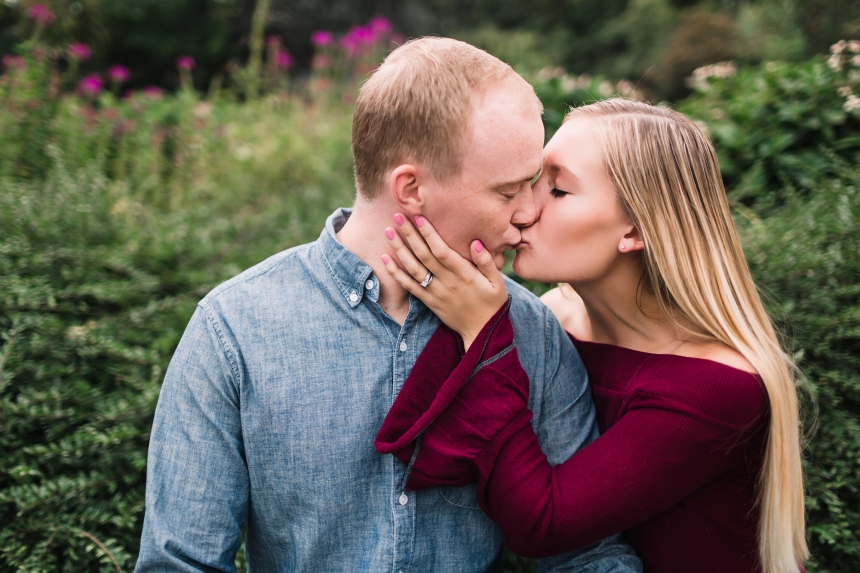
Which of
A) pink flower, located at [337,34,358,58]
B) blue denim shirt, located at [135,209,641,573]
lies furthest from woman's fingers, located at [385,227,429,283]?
pink flower, located at [337,34,358,58]

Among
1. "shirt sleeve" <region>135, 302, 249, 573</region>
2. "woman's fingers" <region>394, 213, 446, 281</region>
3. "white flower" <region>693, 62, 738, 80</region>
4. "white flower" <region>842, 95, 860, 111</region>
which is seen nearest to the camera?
"shirt sleeve" <region>135, 302, 249, 573</region>

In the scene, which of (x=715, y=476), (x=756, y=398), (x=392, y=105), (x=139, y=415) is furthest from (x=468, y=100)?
(x=139, y=415)

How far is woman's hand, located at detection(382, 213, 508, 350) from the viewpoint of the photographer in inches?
63.7

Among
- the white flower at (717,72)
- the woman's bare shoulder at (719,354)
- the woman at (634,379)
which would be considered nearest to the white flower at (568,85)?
the white flower at (717,72)

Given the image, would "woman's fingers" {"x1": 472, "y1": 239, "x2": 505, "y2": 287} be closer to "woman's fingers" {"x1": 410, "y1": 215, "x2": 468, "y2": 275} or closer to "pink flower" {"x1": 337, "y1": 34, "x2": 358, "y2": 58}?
"woman's fingers" {"x1": 410, "y1": 215, "x2": 468, "y2": 275}

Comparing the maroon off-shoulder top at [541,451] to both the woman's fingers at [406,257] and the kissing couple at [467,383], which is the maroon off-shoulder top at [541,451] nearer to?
the kissing couple at [467,383]

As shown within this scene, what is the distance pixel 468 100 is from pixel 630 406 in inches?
37.5

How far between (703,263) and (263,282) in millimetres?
1257

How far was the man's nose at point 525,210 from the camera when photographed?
5.62 feet

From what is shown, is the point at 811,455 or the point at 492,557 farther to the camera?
the point at 811,455

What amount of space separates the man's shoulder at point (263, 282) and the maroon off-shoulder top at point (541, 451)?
428mm

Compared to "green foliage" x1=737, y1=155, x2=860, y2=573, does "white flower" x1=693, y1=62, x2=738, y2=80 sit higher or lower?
higher

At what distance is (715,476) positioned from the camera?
5.62ft

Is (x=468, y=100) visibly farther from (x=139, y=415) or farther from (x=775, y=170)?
(x=775, y=170)
